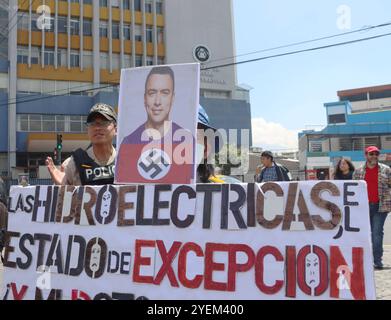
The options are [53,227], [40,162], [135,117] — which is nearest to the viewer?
[53,227]

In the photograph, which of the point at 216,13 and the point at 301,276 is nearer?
the point at 301,276

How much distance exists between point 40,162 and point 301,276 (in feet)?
130

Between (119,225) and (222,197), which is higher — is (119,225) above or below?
below

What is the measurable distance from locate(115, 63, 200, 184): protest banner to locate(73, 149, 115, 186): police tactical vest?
0.68 feet

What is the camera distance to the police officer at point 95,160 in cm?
296

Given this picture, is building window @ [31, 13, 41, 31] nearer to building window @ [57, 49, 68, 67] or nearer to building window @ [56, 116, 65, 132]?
building window @ [57, 49, 68, 67]

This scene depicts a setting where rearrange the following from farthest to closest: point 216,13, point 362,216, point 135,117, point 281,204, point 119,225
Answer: point 216,13, point 135,117, point 119,225, point 281,204, point 362,216

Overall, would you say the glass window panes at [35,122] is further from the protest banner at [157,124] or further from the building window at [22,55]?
the protest banner at [157,124]

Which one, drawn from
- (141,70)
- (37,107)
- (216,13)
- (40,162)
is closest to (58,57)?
(37,107)

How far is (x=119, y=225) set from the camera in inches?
98.0

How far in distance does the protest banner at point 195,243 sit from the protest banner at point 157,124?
19cm

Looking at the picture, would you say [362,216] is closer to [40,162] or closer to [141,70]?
[141,70]

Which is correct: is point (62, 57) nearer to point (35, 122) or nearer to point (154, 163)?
point (35, 122)
